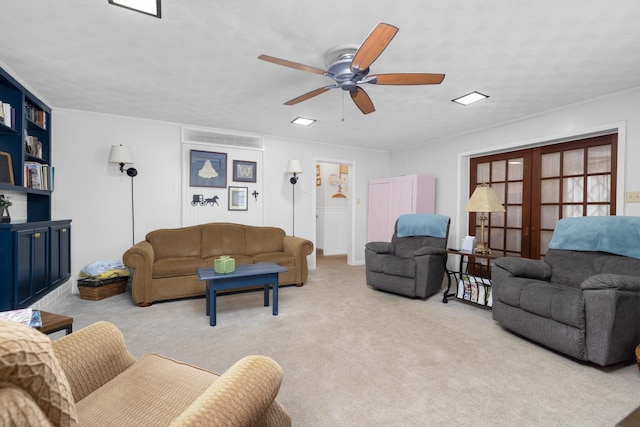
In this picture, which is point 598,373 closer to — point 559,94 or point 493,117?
point 559,94

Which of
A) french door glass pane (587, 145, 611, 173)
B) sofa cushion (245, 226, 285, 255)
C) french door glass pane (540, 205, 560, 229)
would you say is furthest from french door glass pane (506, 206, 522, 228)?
sofa cushion (245, 226, 285, 255)

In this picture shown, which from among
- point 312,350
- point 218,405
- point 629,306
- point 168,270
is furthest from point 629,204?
point 168,270

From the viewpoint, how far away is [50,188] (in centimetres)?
367

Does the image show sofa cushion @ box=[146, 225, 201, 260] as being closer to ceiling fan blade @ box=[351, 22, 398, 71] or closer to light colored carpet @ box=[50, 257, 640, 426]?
light colored carpet @ box=[50, 257, 640, 426]

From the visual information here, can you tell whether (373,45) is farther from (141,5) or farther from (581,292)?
(581,292)

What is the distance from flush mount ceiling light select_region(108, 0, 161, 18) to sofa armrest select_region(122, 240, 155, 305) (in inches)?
93.4

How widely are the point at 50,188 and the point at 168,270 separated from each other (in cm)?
174

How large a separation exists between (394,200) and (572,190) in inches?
96.1

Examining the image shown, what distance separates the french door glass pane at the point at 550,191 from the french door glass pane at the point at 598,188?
12.4 inches

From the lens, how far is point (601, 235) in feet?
8.84

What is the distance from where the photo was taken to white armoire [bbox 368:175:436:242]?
5117 millimetres

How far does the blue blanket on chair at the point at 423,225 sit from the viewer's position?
412 centimetres

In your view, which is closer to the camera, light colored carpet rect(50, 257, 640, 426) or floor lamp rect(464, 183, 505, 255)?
light colored carpet rect(50, 257, 640, 426)

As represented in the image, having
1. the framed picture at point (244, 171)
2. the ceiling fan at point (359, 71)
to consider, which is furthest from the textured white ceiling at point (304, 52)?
the framed picture at point (244, 171)
